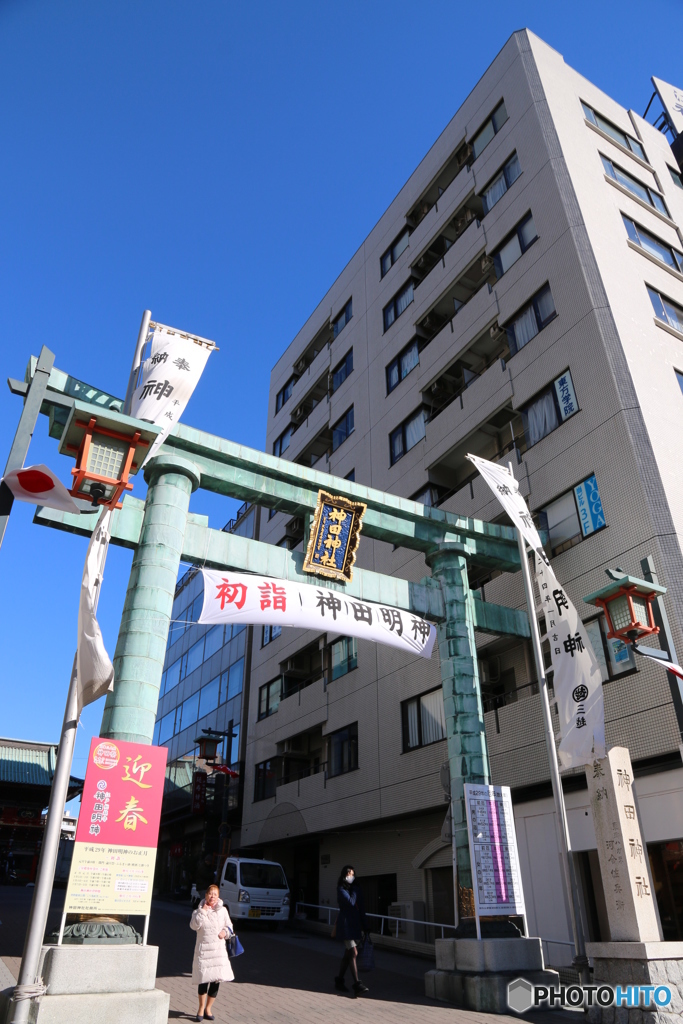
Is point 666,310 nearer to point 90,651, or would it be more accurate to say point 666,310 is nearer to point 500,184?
point 500,184

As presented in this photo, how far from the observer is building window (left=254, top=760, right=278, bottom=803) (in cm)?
2823

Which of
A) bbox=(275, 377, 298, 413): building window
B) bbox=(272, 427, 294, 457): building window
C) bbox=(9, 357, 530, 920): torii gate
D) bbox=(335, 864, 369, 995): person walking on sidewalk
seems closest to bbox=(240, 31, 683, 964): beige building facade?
bbox=(9, 357, 530, 920): torii gate

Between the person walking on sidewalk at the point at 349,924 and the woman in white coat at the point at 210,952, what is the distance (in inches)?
80.2

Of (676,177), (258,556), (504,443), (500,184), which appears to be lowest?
(258,556)

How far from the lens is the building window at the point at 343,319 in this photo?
3180 cm

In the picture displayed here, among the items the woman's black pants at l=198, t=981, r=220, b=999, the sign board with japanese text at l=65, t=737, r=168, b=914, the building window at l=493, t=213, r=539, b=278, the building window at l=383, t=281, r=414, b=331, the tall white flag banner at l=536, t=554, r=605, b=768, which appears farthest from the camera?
the building window at l=383, t=281, r=414, b=331

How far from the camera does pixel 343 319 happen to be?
32.3m

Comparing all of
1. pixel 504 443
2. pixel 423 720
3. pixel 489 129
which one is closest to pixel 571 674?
pixel 423 720

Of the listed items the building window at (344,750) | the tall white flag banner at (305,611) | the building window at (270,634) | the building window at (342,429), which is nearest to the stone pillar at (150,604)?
the tall white flag banner at (305,611)

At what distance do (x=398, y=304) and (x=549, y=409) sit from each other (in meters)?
11.4

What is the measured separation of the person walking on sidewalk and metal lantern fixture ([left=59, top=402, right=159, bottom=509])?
6976 mm

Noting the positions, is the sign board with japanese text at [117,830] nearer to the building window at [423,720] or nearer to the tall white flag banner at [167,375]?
the tall white flag banner at [167,375]

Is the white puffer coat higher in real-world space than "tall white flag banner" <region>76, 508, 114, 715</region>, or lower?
lower

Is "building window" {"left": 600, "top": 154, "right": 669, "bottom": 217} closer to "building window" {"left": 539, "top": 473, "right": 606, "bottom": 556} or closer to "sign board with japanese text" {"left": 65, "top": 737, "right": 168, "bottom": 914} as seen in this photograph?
"building window" {"left": 539, "top": 473, "right": 606, "bottom": 556}
